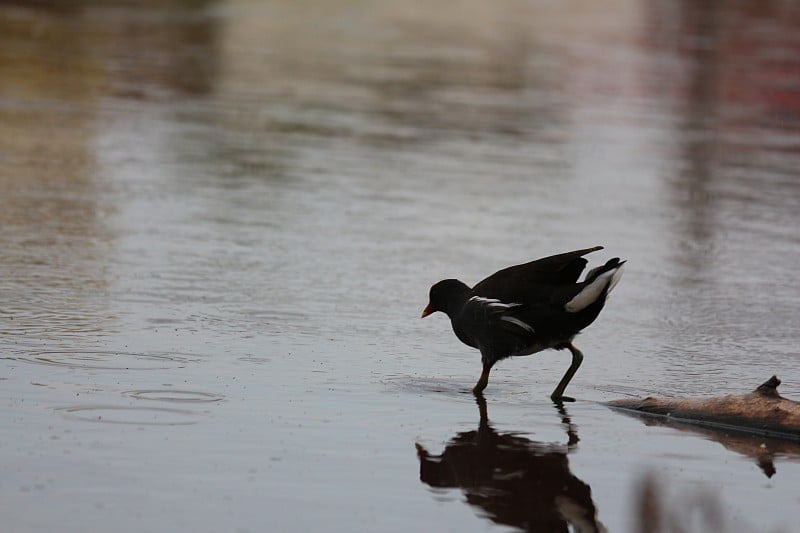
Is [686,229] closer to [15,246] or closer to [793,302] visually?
[793,302]

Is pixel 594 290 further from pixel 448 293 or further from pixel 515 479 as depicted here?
pixel 515 479

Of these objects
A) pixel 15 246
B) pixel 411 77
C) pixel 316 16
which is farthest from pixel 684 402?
pixel 316 16

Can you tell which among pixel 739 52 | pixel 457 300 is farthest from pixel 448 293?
pixel 739 52

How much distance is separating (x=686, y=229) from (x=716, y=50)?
21.5 metres

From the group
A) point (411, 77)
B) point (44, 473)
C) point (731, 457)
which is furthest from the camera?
point (411, 77)

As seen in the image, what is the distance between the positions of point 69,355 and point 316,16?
31.5m

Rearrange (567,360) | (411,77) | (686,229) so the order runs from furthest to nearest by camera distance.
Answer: (411,77) < (686,229) < (567,360)

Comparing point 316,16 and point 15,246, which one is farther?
point 316,16

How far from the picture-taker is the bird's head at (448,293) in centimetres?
816

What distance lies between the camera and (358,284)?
427 inches

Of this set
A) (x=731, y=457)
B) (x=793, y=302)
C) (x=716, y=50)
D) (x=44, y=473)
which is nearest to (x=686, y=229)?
(x=793, y=302)

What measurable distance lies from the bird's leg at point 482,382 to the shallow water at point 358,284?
3.5 inches

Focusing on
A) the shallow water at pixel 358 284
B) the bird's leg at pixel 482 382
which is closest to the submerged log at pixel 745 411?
the shallow water at pixel 358 284

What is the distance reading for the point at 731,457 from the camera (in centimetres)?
697
